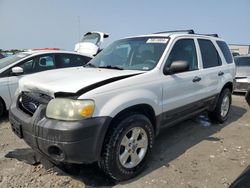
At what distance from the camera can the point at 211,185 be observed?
3.42 m

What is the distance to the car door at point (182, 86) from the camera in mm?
4012

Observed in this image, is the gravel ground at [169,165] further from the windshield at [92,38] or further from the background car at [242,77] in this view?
the windshield at [92,38]

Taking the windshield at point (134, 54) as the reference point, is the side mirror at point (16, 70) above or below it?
below

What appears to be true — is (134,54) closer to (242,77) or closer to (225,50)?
(225,50)

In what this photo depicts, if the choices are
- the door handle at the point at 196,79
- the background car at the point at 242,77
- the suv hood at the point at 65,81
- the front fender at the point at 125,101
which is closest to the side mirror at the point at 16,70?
the suv hood at the point at 65,81

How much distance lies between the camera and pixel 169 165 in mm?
3930

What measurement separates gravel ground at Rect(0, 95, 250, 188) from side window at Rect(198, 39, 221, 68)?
133 cm

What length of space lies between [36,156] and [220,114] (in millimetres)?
3813

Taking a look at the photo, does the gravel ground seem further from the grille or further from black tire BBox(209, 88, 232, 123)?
the grille

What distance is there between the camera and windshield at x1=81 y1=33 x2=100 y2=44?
9985mm

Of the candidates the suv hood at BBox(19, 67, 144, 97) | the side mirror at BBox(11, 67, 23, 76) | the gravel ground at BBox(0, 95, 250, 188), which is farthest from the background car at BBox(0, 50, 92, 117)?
the suv hood at BBox(19, 67, 144, 97)

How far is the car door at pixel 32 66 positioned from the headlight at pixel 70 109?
352 cm

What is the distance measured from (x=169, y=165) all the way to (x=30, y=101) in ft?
6.77

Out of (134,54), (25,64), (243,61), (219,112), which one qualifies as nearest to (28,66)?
(25,64)
